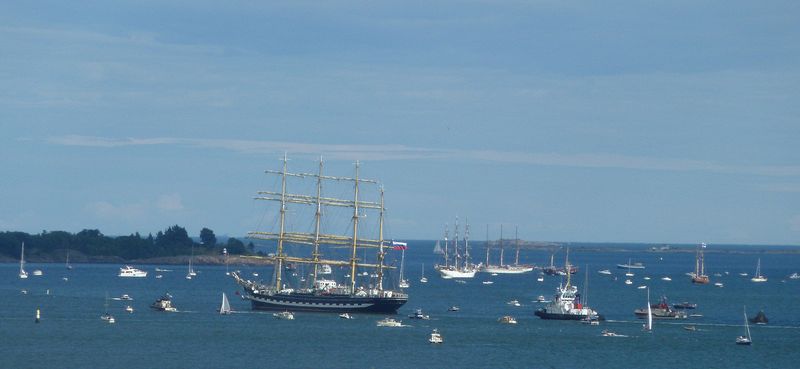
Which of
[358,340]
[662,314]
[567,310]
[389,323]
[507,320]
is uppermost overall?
[567,310]

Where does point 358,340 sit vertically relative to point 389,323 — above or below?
below

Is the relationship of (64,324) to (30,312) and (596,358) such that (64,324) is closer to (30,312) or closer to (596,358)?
(30,312)

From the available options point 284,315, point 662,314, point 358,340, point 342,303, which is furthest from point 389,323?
point 662,314

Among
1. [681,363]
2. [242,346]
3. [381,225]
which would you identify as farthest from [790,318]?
[242,346]

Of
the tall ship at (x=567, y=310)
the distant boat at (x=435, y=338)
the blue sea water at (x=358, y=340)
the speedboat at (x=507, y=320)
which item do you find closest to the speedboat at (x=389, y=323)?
the blue sea water at (x=358, y=340)

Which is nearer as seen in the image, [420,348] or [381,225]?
[420,348]

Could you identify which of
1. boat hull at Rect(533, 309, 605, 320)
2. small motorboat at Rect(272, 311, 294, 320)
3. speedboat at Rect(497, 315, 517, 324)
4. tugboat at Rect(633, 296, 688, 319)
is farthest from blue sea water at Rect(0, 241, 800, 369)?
tugboat at Rect(633, 296, 688, 319)

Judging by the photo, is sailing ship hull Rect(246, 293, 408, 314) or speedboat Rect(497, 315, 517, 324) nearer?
speedboat Rect(497, 315, 517, 324)

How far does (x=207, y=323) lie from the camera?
369 feet

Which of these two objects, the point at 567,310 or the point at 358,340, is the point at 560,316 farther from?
the point at 358,340

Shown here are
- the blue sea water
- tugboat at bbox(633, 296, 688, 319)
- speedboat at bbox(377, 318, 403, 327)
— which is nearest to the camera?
the blue sea water

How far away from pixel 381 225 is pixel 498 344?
4726cm

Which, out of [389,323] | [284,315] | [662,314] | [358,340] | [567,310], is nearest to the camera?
[358,340]

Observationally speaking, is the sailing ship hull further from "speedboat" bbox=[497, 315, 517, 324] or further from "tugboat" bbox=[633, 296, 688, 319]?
"tugboat" bbox=[633, 296, 688, 319]
